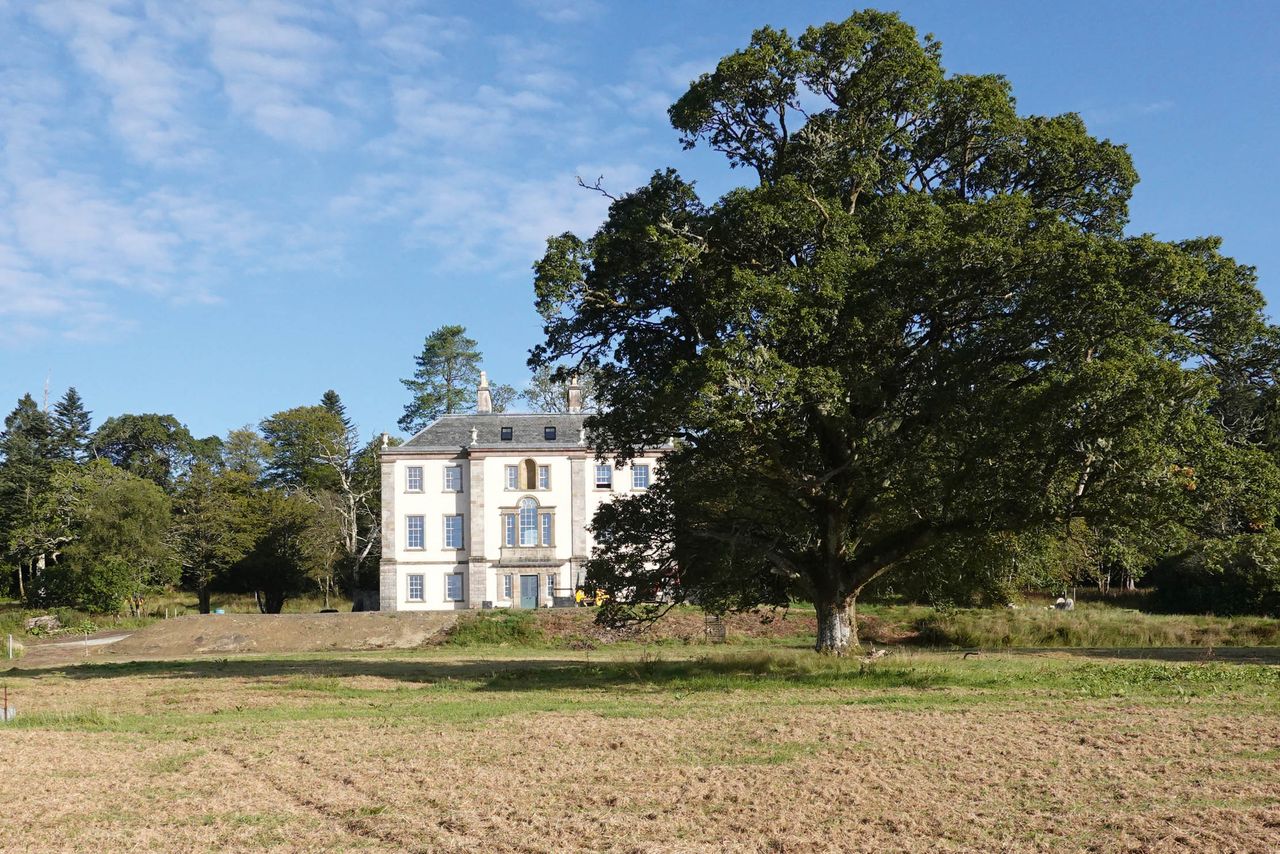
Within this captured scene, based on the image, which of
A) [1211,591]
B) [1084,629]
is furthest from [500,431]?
[1211,591]

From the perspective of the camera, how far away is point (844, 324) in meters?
22.7

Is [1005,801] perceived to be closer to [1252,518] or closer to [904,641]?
[1252,518]

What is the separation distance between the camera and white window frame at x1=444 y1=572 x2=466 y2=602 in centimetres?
6450

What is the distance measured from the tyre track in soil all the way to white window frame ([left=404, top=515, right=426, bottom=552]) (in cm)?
5015

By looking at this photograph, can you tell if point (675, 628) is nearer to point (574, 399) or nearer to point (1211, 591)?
point (1211, 591)

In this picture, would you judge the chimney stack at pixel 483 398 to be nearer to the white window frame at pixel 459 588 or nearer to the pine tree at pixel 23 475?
the white window frame at pixel 459 588

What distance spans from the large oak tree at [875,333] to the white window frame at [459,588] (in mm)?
38176

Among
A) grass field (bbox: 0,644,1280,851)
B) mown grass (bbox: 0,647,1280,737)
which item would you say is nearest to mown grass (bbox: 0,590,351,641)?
mown grass (bbox: 0,647,1280,737)

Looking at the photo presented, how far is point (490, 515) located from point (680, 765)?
5156cm

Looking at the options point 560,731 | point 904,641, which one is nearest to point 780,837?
point 560,731

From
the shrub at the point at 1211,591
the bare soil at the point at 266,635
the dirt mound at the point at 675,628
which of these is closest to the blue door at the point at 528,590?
the dirt mound at the point at 675,628

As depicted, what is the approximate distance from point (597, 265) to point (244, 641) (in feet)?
94.3

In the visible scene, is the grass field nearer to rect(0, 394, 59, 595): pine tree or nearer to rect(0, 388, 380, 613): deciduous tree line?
rect(0, 388, 380, 613): deciduous tree line

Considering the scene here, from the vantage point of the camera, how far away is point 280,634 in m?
48.1
